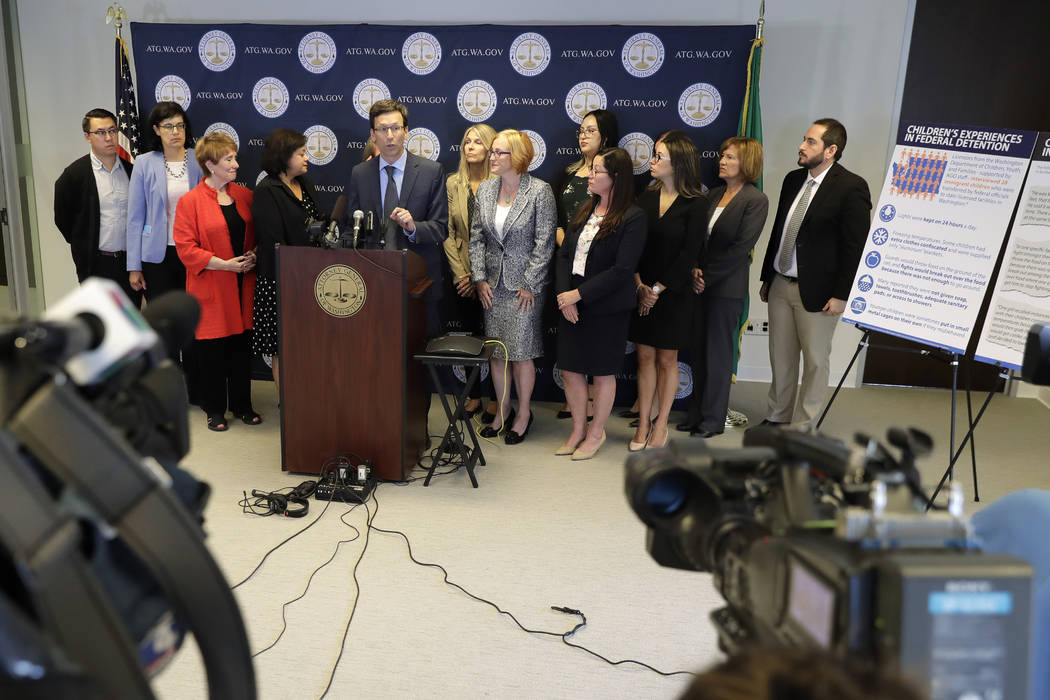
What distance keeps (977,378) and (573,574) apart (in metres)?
4.20

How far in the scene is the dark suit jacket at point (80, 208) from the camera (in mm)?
4879

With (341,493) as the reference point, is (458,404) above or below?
above

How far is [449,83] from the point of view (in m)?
5.08

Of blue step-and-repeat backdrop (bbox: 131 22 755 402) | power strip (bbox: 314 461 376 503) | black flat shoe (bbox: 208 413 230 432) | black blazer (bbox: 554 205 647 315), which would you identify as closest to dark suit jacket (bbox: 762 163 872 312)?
blue step-and-repeat backdrop (bbox: 131 22 755 402)

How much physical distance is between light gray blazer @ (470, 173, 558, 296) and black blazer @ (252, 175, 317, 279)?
0.92 m

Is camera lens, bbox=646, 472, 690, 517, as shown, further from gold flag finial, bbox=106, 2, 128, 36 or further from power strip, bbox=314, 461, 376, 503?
gold flag finial, bbox=106, 2, 128, 36

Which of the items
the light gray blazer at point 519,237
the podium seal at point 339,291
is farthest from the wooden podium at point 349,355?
the light gray blazer at point 519,237

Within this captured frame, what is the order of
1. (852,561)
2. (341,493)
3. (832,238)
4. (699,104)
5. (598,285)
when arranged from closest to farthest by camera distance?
(852,561) → (341,493) → (598,285) → (832,238) → (699,104)

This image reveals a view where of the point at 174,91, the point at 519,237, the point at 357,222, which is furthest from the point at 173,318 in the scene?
the point at 174,91

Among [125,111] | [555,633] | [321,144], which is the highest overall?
[125,111]

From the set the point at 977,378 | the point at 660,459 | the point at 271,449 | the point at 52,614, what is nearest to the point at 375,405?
the point at 271,449

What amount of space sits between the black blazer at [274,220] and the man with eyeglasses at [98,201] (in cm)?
118

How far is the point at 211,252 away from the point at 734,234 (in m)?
2.79

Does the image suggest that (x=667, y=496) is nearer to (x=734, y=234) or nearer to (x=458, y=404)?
(x=458, y=404)
